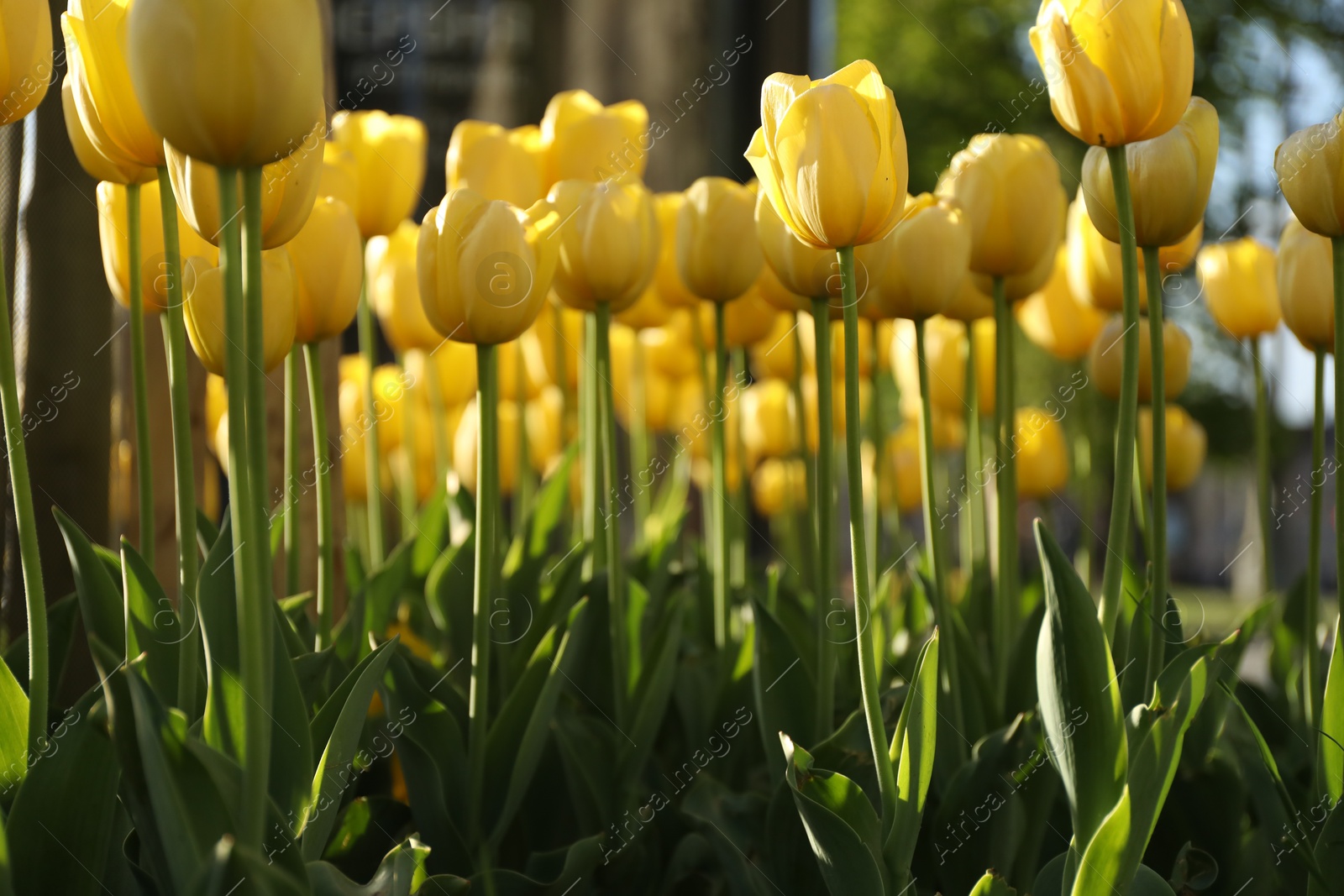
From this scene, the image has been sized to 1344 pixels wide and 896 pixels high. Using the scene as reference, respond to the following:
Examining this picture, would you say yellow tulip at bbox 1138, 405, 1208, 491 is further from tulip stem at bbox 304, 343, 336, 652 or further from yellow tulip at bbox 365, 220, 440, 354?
tulip stem at bbox 304, 343, 336, 652

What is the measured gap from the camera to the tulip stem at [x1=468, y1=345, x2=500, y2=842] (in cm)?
68

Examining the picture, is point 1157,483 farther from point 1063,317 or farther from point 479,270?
point 1063,317

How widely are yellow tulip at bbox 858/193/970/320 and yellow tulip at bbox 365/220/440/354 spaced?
52cm

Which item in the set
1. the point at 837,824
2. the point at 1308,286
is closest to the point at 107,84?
the point at 837,824

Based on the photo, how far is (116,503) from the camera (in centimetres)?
111

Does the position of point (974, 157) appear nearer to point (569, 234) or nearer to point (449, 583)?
point (569, 234)

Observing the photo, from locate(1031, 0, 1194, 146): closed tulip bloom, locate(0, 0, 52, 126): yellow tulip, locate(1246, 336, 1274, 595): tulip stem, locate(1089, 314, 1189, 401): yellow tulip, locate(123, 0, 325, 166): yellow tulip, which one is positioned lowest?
locate(1246, 336, 1274, 595): tulip stem

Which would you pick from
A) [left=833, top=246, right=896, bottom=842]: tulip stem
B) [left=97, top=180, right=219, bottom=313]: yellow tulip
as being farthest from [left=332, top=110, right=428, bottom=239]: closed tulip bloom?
[left=833, top=246, right=896, bottom=842]: tulip stem

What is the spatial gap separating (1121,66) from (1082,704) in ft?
1.20

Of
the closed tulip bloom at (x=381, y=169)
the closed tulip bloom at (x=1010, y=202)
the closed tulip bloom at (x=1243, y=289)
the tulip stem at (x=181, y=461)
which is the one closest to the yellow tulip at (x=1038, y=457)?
the closed tulip bloom at (x=1243, y=289)

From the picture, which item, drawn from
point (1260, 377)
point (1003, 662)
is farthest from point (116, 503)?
point (1260, 377)

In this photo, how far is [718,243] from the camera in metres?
0.92

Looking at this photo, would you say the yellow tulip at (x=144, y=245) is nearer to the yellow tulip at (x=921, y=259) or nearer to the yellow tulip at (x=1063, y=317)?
the yellow tulip at (x=921, y=259)

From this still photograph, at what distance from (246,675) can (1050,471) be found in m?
1.33
